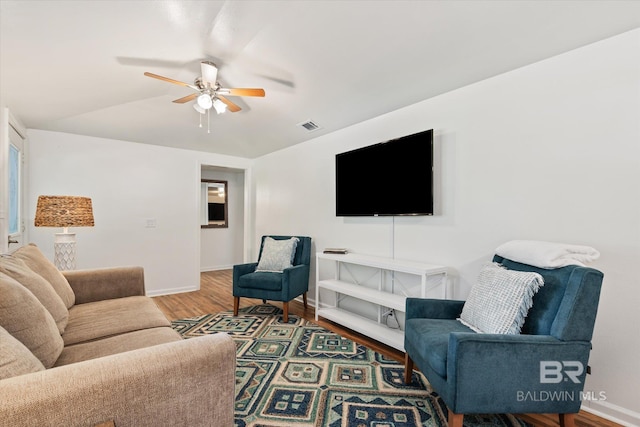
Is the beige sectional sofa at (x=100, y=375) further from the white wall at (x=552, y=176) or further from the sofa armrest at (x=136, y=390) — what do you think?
the white wall at (x=552, y=176)

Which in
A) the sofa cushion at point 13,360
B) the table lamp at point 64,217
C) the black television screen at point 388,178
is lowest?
the sofa cushion at point 13,360

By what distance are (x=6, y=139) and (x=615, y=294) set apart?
474 centimetres

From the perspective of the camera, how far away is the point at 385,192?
2.86 m

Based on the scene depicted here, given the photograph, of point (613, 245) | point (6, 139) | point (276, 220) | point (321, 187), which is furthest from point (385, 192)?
point (6, 139)

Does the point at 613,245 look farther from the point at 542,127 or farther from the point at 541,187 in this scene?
the point at 542,127

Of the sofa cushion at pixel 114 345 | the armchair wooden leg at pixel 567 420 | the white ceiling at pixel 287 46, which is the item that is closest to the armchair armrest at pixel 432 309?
the armchair wooden leg at pixel 567 420

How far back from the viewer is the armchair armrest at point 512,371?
139 cm

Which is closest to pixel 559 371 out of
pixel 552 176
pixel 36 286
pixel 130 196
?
pixel 552 176

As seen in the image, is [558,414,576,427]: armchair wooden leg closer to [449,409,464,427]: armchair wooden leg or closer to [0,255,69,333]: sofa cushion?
[449,409,464,427]: armchair wooden leg

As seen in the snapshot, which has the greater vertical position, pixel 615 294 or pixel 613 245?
pixel 613 245

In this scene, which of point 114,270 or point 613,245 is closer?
point 613,245

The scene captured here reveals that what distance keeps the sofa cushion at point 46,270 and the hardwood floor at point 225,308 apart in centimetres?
142

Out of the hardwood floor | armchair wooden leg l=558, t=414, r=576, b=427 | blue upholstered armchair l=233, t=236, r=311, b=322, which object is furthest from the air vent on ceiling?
armchair wooden leg l=558, t=414, r=576, b=427

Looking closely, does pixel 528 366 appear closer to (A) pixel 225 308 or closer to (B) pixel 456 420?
(B) pixel 456 420
